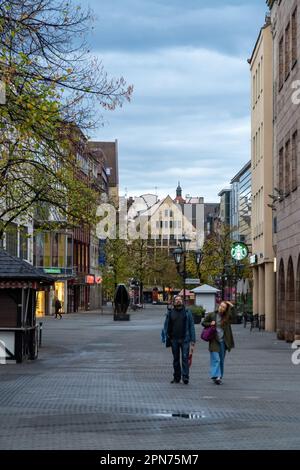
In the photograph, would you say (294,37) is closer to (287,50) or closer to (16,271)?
(287,50)

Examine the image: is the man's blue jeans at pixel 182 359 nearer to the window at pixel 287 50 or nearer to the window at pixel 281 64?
the window at pixel 287 50

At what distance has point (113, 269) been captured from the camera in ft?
289

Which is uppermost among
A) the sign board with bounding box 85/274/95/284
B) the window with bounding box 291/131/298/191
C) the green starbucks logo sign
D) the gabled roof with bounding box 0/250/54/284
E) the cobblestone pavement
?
the window with bounding box 291/131/298/191

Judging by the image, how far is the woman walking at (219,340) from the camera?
20.5 m

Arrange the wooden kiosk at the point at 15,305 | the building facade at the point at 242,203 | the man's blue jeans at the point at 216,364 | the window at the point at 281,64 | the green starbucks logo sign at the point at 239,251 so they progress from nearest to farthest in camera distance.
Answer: the man's blue jeans at the point at 216,364 < the wooden kiosk at the point at 15,305 < the window at the point at 281,64 < the green starbucks logo sign at the point at 239,251 < the building facade at the point at 242,203

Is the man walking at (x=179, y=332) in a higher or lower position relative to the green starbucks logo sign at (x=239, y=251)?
lower

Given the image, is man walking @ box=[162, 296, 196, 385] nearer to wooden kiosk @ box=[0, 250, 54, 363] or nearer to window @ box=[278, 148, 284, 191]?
wooden kiosk @ box=[0, 250, 54, 363]

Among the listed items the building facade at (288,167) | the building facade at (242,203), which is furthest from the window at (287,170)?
the building facade at (242,203)

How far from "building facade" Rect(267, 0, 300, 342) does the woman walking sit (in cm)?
1405

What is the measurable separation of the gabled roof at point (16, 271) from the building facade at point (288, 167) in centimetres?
1131

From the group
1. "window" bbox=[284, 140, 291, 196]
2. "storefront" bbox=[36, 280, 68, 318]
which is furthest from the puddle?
"storefront" bbox=[36, 280, 68, 318]

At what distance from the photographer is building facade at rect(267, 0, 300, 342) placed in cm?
3553

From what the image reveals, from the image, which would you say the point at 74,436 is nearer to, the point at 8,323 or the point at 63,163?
the point at 63,163
